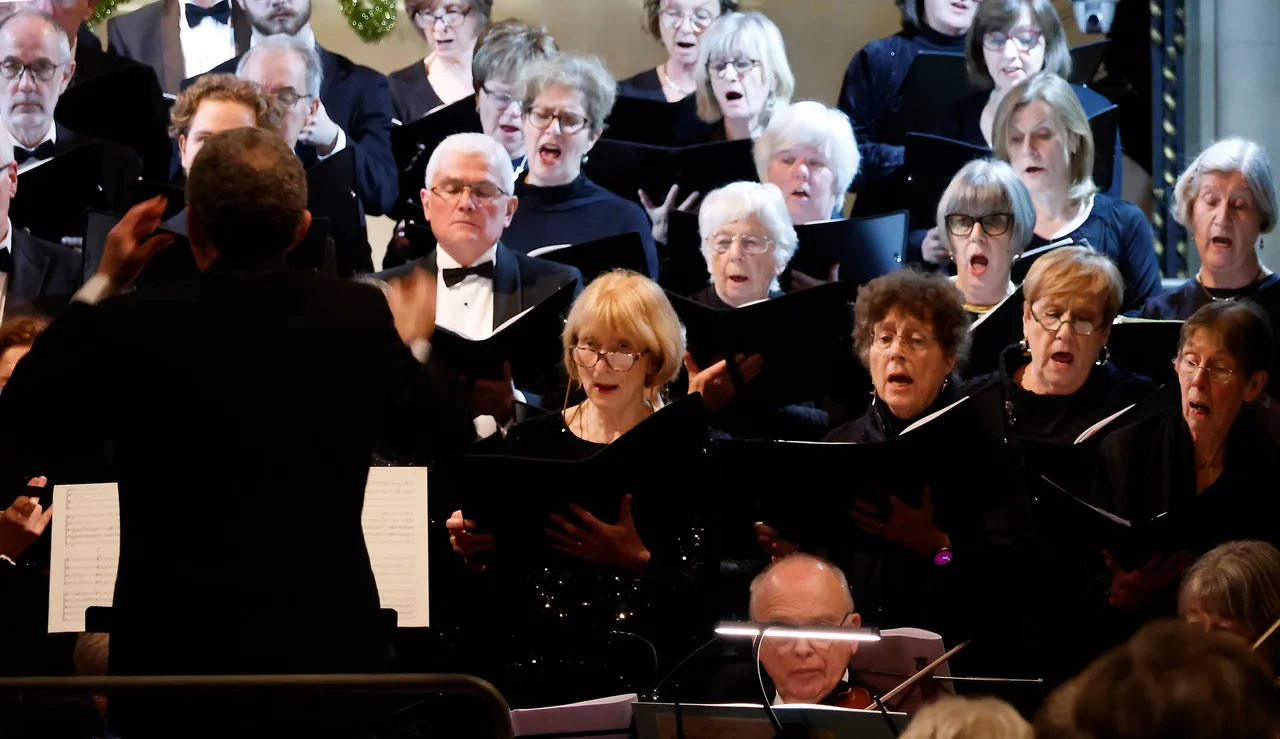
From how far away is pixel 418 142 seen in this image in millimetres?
5160

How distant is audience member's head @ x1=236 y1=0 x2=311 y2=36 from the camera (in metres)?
5.50

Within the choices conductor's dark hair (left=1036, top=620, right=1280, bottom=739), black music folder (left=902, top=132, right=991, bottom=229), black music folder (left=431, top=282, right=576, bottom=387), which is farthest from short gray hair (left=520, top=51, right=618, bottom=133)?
conductor's dark hair (left=1036, top=620, right=1280, bottom=739)

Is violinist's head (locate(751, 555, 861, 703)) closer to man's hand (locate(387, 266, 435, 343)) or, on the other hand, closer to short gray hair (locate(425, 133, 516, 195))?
man's hand (locate(387, 266, 435, 343))

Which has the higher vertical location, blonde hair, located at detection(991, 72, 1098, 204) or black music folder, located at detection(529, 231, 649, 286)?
blonde hair, located at detection(991, 72, 1098, 204)

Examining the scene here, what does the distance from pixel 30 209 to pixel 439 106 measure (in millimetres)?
1320

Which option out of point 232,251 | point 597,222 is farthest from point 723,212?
point 232,251

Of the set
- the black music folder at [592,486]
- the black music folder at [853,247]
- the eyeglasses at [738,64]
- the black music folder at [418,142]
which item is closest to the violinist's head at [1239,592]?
the black music folder at [592,486]

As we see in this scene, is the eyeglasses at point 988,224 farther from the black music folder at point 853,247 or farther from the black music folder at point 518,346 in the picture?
the black music folder at point 518,346

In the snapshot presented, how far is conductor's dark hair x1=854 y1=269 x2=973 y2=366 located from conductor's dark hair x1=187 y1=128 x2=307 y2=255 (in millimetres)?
2033

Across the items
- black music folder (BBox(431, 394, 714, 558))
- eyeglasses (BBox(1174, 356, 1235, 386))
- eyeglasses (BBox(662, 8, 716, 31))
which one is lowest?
black music folder (BBox(431, 394, 714, 558))

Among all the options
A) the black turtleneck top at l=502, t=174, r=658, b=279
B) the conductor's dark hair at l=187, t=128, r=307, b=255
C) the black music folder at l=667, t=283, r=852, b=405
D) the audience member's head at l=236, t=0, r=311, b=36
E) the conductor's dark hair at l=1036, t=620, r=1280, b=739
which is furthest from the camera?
the audience member's head at l=236, t=0, r=311, b=36

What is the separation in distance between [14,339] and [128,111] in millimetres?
1445

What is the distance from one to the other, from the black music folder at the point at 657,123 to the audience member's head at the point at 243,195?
3.00 m

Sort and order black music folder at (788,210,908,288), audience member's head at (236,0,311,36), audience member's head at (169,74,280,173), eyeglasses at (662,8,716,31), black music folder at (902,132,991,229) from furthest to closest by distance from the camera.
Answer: audience member's head at (236,0,311,36)
eyeglasses at (662,8,716,31)
black music folder at (902,132,991,229)
black music folder at (788,210,908,288)
audience member's head at (169,74,280,173)
